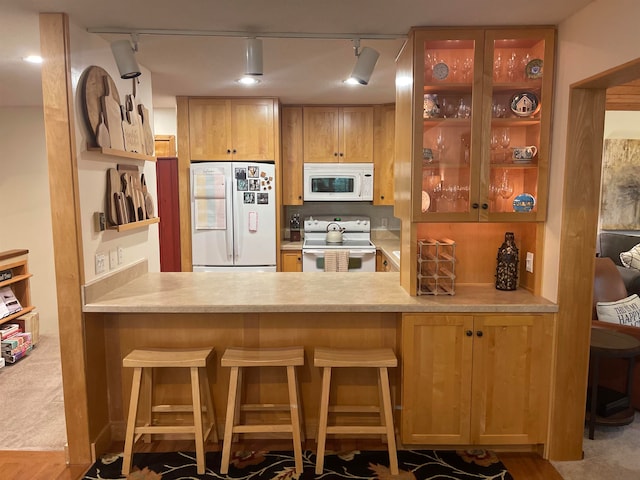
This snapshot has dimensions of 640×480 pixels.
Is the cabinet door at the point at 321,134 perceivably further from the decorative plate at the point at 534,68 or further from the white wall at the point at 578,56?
the white wall at the point at 578,56

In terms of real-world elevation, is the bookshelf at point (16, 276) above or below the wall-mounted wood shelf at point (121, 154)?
below

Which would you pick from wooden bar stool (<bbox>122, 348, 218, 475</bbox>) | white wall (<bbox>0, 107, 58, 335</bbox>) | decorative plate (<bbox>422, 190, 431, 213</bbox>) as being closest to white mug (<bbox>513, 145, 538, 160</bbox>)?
decorative plate (<bbox>422, 190, 431, 213</bbox>)

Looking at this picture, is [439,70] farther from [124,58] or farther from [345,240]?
[345,240]

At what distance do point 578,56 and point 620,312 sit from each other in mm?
1925

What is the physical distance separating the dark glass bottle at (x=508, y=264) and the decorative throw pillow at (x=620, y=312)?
1041 millimetres

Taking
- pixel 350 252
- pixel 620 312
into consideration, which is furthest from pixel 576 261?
pixel 350 252

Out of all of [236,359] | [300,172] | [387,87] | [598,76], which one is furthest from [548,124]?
[300,172]

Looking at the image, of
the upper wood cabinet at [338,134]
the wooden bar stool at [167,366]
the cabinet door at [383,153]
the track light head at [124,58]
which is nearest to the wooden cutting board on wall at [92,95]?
the track light head at [124,58]

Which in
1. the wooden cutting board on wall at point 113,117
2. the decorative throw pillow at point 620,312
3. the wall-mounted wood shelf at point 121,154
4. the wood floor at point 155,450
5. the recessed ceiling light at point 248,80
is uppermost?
the recessed ceiling light at point 248,80

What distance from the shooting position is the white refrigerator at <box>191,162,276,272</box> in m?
4.24

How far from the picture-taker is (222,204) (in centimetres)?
426

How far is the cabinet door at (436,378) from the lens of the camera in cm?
240

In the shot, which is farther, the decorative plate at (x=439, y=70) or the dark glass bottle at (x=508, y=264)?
the dark glass bottle at (x=508, y=264)

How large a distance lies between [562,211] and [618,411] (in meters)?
1.44
